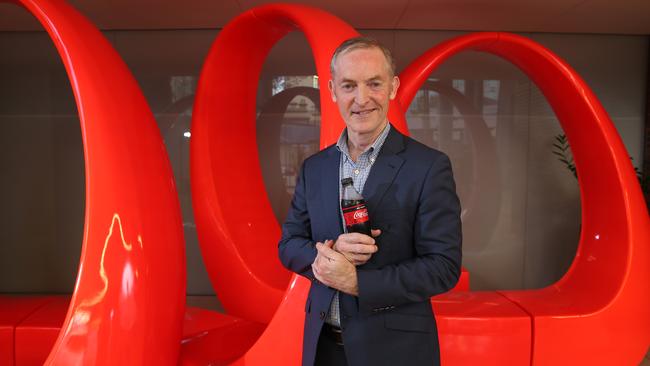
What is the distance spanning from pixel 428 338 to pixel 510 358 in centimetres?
156

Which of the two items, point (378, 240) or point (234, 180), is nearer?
point (378, 240)

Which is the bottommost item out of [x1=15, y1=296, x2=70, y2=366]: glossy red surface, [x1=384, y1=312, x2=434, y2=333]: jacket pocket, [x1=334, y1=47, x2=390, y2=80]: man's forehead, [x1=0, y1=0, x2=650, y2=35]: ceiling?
[x1=15, y1=296, x2=70, y2=366]: glossy red surface

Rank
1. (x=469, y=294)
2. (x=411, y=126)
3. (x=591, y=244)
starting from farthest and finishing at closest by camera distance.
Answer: (x=411, y=126) → (x=591, y=244) → (x=469, y=294)

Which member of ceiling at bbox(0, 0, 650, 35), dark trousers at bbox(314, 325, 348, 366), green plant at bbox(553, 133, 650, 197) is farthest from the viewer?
green plant at bbox(553, 133, 650, 197)

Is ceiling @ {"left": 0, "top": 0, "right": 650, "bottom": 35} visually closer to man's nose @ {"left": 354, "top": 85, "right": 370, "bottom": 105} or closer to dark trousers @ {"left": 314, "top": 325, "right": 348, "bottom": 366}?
man's nose @ {"left": 354, "top": 85, "right": 370, "bottom": 105}

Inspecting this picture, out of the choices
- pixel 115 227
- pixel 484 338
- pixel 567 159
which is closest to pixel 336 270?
pixel 115 227

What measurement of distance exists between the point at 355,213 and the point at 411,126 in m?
3.94

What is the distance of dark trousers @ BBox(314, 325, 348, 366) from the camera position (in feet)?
3.85

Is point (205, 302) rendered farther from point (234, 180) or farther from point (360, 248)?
point (360, 248)

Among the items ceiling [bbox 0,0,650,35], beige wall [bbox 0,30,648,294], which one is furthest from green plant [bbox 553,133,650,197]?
ceiling [bbox 0,0,650,35]

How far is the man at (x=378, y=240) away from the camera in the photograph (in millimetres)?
1000

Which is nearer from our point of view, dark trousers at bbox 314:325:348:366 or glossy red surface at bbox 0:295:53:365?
dark trousers at bbox 314:325:348:366

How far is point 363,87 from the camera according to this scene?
1064mm

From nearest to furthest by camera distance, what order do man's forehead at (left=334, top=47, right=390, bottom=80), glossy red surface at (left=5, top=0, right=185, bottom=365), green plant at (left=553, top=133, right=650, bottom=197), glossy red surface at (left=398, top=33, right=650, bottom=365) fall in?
1. man's forehead at (left=334, top=47, right=390, bottom=80)
2. glossy red surface at (left=5, top=0, right=185, bottom=365)
3. glossy red surface at (left=398, top=33, right=650, bottom=365)
4. green plant at (left=553, top=133, right=650, bottom=197)
